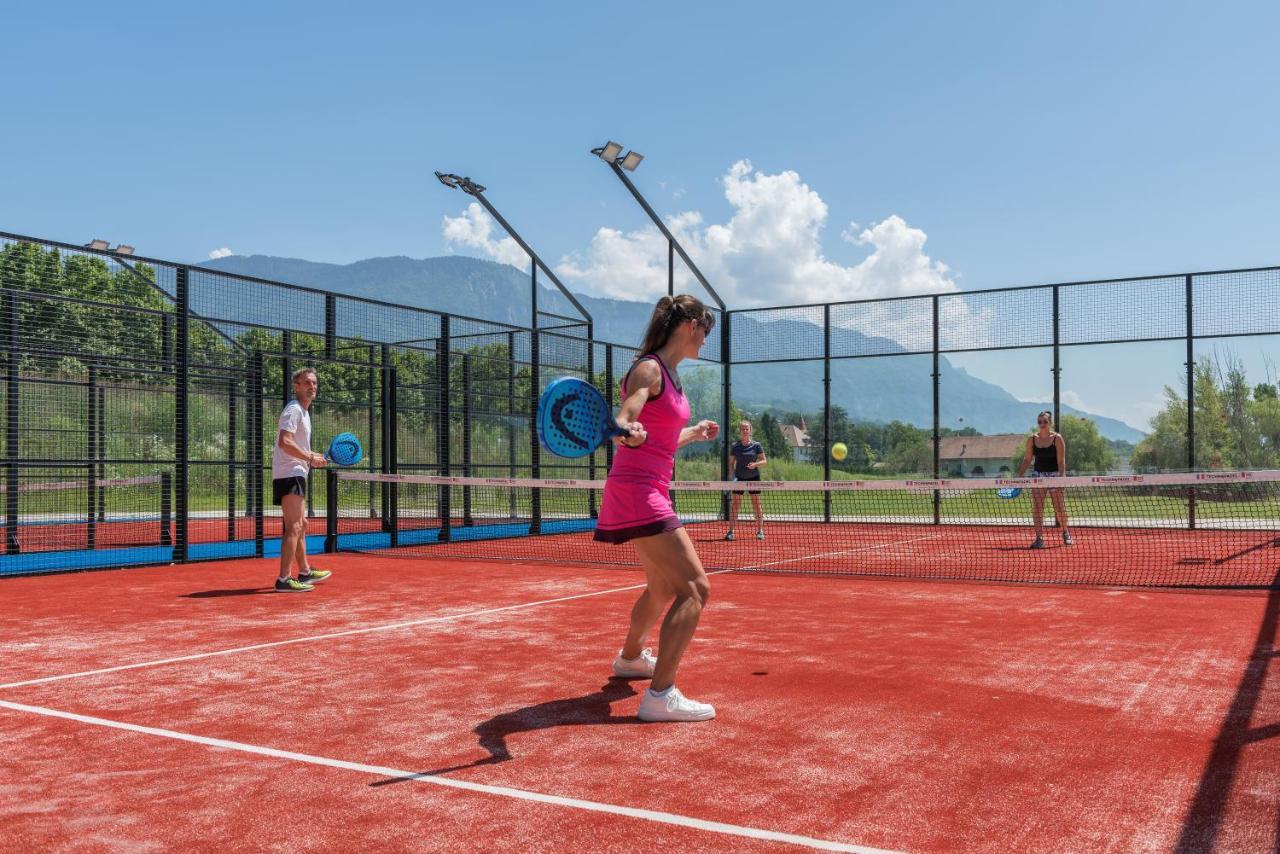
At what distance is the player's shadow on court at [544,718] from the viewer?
155 inches

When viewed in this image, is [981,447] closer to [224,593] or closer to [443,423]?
[443,423]

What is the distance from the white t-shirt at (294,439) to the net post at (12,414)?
3.17 metres

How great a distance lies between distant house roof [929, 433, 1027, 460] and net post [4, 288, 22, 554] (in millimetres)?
104253

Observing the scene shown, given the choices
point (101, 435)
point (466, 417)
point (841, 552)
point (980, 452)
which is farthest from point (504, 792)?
point (980, 452)

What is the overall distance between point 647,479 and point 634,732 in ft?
3.45

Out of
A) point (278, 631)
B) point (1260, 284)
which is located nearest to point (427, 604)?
point (278, 631)

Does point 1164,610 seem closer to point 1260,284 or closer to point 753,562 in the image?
point 753,562

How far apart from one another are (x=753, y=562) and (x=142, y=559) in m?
6.90

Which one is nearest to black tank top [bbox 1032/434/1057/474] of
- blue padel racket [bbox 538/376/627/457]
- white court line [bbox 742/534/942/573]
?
white court line [bbox 742/534/942/573]

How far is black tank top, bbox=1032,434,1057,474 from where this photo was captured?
12.8 m

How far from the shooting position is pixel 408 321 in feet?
52.4

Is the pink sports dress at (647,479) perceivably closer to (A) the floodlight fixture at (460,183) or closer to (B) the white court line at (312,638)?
(B) the white court line at (312,638)

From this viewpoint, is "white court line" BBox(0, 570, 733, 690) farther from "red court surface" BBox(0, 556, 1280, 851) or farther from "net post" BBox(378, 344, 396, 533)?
"net post" BBox(378, 344, 396, 533)

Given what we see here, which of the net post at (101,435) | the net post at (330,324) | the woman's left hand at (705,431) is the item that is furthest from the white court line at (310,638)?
the net post at (101,435)
